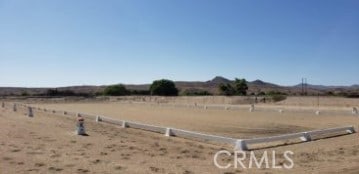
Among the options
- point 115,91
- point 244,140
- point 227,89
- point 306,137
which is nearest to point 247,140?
point 244,140

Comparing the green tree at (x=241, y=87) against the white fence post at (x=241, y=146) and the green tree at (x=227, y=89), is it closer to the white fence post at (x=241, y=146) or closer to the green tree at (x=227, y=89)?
the green tree at (x=227, y=89)

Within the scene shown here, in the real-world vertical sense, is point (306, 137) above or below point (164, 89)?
below

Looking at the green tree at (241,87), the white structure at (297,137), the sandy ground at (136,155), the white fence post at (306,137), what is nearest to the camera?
the sandy ground at (136,155)

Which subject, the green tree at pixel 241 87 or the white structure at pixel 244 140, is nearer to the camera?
the white structure at pixel 244 140

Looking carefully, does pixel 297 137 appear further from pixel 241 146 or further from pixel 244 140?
pixel 241 146

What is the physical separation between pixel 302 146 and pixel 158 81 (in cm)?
10137

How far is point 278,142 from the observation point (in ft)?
60.2

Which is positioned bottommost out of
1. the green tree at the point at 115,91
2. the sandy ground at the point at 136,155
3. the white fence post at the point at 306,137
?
the sandy ground at the point at 136,155

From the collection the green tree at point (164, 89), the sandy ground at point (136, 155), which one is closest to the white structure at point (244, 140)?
the sandy ground at point (136, 155)

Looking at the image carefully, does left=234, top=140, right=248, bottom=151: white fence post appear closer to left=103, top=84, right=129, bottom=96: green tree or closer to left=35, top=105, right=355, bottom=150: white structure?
left=35, top=105, right=355, bottom=150: white structure

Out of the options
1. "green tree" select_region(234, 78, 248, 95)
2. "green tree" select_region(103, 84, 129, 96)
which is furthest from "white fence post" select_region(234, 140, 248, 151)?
"green tree" select_region(103, 84, 129, 96)

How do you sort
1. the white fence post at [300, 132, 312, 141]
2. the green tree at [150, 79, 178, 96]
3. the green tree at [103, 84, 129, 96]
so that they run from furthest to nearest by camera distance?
the green tree at [103, 84, 129, 96] → the green tree at [150, 79, 178, 96] → the white fence post at [300, 132, 312, 141]

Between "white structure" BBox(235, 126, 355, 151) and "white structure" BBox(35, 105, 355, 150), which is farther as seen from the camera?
"white structure" BBox(35, 105, 355, 150)

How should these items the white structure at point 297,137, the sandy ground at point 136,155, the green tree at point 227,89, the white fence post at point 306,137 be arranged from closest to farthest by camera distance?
the sandy ground at point 136,155
the white structure at point 297,137
the white fence post at point 306,137
the green tree at point 227,89
